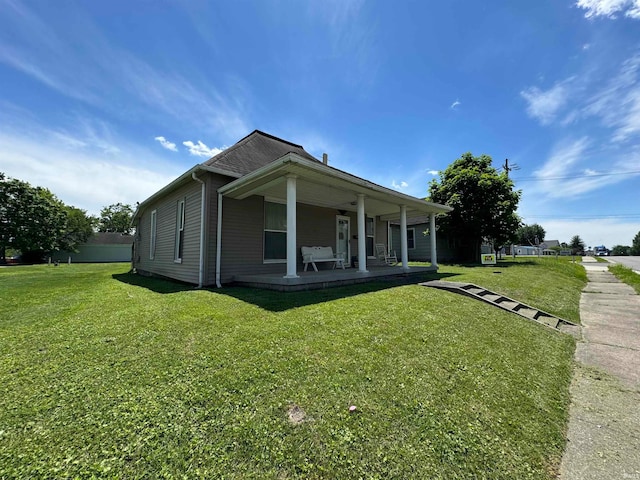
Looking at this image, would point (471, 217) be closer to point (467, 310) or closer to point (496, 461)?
point (467, 310)

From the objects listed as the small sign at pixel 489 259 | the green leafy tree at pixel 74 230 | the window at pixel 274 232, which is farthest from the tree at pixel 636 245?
the green leafy tree at pixel 74 230

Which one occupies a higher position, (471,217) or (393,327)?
(471,217)

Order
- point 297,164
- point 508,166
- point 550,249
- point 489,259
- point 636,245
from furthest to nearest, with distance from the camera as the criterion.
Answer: point 550,249 < point 636,245 < point 508,166 < point 489,259 < point 297,164

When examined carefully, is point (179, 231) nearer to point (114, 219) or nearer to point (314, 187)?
point (314, 187)

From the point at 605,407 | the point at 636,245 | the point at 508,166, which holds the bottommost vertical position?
the point at 605,407

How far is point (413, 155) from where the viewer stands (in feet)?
44.4

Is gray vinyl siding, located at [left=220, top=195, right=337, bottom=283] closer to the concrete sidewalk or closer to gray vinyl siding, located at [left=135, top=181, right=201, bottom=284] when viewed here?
gray vinyl siding, located at [left=135, top=181, right=201, bottom=284]

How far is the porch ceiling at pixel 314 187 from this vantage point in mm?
5747

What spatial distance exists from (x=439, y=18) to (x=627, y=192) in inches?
1382

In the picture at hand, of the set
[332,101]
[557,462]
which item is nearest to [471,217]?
[332,101]

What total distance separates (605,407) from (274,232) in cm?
734

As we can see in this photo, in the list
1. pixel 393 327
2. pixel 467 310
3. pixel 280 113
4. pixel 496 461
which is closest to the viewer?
pixel 496 461

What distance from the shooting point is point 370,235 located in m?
12.6

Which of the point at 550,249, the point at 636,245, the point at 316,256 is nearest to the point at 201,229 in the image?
the point at 316,256
